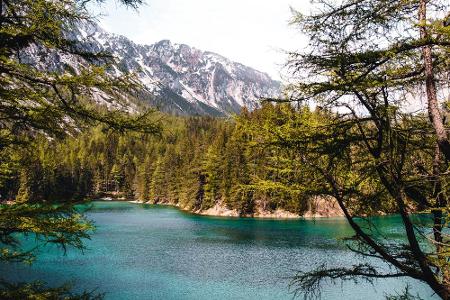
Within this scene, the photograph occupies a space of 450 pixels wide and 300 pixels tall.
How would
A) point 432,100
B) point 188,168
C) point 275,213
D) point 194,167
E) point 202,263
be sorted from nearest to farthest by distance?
point 432,100 < point 202,263 < point 275,213 < point 194,167 < point 188,168

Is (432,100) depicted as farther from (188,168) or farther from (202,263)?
(188,168)

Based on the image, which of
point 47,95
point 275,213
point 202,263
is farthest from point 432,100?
point 275,213

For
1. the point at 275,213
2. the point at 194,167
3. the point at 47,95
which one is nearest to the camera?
the point at 47,95

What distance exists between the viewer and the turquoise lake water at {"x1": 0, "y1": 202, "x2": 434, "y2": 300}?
24.7m

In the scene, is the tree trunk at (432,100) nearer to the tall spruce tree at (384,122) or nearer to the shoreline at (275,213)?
the tall spruce tree at (384,122)

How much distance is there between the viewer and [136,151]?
502 feet

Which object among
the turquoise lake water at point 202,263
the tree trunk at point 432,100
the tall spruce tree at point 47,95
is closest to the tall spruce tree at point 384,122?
the tree trunk at point 432,100

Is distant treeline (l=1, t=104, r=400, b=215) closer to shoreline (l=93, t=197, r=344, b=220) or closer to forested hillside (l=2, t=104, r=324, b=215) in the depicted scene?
forested hillside (l=2, t=104, r=324, b=215)

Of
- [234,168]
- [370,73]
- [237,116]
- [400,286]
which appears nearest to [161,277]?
[400,286]

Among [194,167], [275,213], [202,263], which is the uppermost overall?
[194,167]

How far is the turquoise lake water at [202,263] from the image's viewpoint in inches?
973

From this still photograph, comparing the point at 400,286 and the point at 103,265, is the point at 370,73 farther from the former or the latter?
the point at 103,265

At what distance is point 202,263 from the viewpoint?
32281 millimetres

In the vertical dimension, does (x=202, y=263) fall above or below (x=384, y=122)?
below
